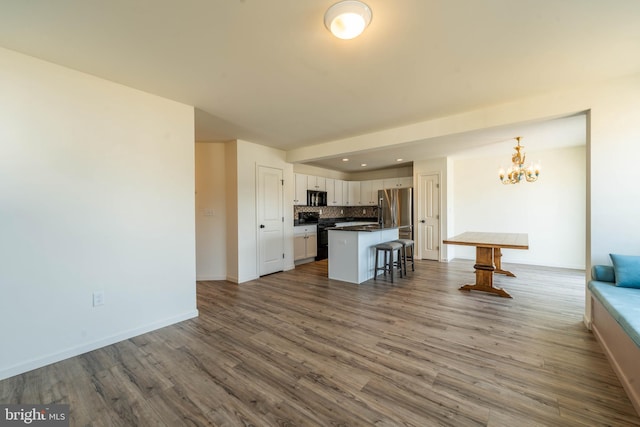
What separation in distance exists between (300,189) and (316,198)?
2.18ft

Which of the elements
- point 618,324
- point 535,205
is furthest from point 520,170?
point 618,324

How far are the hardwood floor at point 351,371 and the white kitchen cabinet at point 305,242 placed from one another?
244 centimetres

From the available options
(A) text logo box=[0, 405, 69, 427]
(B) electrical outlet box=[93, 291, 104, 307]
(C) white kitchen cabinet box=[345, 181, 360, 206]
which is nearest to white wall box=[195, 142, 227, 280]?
(B) electrical outlet box=[93, 291, 104, 307]

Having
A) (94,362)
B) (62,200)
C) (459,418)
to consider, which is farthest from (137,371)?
(459,418)

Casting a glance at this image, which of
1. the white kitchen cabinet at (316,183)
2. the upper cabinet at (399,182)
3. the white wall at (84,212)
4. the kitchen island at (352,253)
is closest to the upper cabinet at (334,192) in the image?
the white kitchen cabinet at (316,183)

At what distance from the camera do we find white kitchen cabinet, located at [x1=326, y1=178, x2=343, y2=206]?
22.0 feet

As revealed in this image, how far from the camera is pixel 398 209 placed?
629 centimetres

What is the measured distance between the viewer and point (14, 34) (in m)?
1.71

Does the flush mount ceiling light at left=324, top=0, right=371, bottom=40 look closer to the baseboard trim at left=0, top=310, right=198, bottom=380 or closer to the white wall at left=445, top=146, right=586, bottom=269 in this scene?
the baseboard trim at left=0, top=310, right=198, bottom=380

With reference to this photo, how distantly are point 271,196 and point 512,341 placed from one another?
12.9ft

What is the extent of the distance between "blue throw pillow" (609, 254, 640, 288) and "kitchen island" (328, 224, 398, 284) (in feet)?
8.69

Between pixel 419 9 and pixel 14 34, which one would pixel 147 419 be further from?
pixel 419 9

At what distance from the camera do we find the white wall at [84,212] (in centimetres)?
190

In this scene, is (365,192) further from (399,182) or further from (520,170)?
(520,170)
